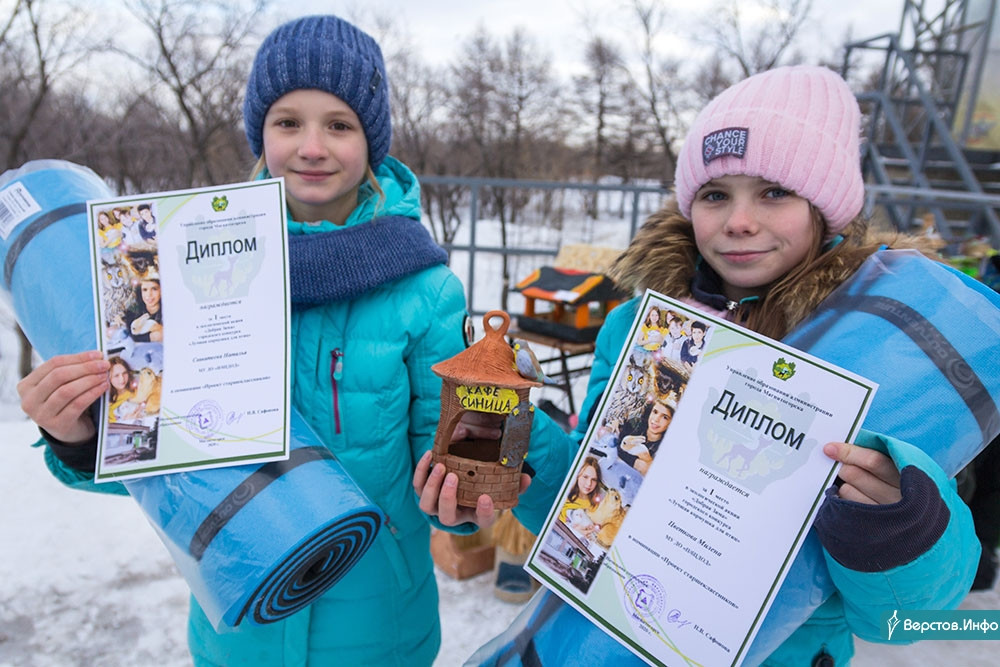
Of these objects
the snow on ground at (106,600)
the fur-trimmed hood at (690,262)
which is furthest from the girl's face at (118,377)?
the snow on ground at (106,600)

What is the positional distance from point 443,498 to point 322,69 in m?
0.95

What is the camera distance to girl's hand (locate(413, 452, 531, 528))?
43.9 inches

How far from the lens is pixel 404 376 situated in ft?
4.54

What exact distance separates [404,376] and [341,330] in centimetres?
17

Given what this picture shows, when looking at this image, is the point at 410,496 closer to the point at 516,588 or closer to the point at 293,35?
the point at 293,35

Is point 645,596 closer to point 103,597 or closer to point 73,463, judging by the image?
point 73,463

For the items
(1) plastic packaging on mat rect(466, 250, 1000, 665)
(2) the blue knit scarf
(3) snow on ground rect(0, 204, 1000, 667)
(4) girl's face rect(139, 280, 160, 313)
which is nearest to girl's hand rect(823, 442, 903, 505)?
(1) plastic packaging on mat rect(466, 250, 1000, 665)

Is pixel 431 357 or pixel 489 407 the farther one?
pixel 431 357

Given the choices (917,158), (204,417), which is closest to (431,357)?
(204,417)

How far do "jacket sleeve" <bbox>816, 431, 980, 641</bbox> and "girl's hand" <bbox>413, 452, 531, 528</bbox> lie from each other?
54cm

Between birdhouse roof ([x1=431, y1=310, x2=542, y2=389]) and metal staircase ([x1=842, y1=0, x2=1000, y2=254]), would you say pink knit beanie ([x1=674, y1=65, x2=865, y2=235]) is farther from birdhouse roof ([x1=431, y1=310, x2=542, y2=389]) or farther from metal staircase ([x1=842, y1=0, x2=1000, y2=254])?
metal staircase ([x1=842, y1=0, x2=1000, y2=254])

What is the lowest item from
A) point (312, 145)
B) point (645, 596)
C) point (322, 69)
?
point (645, 596)

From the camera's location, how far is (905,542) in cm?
82

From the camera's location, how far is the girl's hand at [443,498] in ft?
3.66
